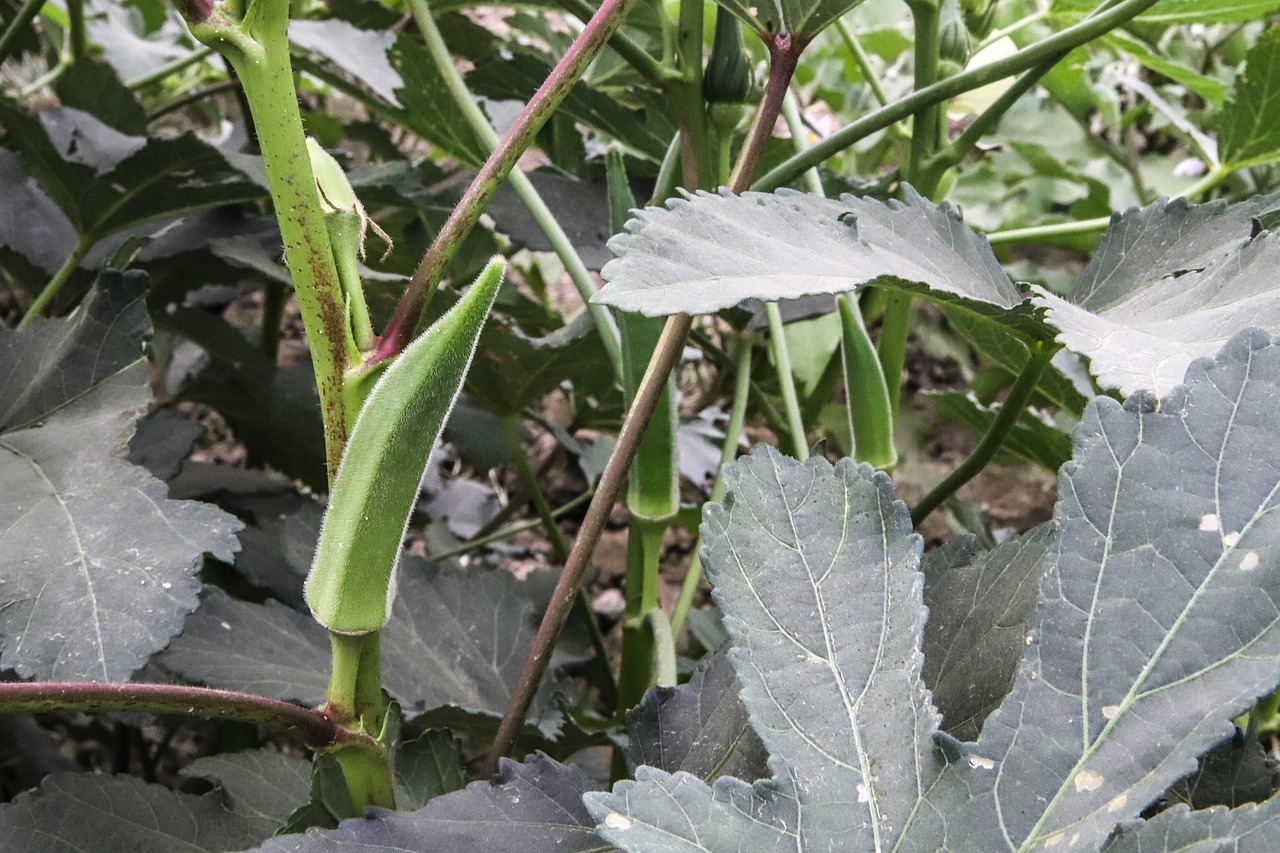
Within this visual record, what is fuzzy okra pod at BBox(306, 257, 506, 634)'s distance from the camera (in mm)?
376

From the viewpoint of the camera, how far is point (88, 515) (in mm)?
485

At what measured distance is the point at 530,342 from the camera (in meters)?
0.73

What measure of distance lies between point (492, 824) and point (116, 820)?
9.1 inches

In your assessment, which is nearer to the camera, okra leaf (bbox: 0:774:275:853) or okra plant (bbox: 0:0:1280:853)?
okra plant (bbox: 0:0:1280:853)

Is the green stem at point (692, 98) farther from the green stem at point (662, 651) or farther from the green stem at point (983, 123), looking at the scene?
the green stem at point (662, 651)

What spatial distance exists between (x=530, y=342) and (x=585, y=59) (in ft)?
1.14

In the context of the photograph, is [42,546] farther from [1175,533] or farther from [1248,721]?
[1248,721]

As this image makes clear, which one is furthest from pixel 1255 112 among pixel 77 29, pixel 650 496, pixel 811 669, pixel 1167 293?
pixel 77 29

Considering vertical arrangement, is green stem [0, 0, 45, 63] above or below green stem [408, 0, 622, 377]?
above

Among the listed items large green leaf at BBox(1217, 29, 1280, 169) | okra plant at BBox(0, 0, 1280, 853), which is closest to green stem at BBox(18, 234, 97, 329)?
okra plant at BBox(0, 0, 1280, 853)

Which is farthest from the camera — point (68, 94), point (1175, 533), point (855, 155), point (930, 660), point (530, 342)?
point (855, 155)

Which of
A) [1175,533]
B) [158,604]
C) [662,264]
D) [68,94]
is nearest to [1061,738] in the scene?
[1175,533]

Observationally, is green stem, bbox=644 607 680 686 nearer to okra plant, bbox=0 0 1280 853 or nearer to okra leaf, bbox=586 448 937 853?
okra plant, bbox=0 0 1280 853

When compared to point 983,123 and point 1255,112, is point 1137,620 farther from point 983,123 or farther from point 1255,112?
point 1255,112
